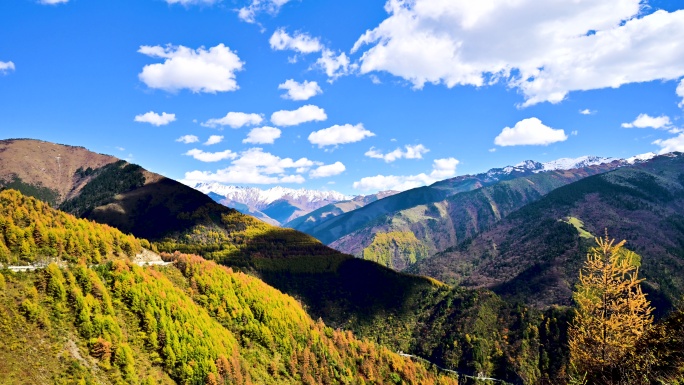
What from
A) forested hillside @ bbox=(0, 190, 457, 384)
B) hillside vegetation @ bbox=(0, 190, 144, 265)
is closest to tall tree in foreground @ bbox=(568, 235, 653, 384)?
forested hillside @ bbox=(0, 190, 457, 384)

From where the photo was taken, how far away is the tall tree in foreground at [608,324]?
46.3 meters

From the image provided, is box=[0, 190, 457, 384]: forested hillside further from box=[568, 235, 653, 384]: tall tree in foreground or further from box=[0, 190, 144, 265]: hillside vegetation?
box=[568, 235, 653, 384]: tall tree in foreground

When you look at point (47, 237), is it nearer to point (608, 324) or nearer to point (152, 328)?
point (152, 328)

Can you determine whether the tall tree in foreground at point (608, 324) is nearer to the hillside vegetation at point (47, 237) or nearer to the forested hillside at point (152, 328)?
the forested hillside at point (152, 328)

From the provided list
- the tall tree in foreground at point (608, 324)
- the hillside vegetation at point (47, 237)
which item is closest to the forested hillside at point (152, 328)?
the hillside vegetation at point (47, 237)

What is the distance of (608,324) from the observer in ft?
153

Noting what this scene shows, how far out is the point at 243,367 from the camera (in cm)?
11212

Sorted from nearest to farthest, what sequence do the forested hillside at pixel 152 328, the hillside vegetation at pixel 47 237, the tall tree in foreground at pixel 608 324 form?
1. the tall tree in foreground at pixel 608 324
2. the forested hillside at pixel 152 328
3. the hillside vegetation at pixel 47 237

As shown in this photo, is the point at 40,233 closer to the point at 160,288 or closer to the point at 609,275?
the point at 160,288

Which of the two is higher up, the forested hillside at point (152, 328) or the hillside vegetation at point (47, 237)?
the hillside vegetation at point (47, 237)

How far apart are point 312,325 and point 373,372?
1187 inches

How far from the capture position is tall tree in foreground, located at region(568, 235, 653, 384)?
46.3 meters

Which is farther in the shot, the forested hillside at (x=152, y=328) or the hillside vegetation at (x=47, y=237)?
the hillside vegetation at (x=47, y=237)

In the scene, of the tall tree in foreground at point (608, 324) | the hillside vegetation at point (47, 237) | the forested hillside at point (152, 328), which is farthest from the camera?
the hillside vegetation at point (47, 237)
